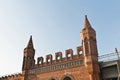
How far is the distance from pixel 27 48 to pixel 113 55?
482 inches

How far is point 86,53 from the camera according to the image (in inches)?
831

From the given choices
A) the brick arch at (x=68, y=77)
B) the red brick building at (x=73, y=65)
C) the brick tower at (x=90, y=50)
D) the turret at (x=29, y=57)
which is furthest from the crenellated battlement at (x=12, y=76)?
the brick tower at (x=90, y=50)

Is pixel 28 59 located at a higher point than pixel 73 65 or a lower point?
higher

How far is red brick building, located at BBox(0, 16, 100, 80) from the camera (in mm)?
20531

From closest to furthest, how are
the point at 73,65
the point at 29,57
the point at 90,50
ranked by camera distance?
the point at 90,50 < the point at 73,65 < the point at 29,57

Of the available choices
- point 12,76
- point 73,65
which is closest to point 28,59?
point 12,76

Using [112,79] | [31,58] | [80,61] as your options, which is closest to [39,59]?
[31,58]

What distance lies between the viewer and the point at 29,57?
2666 cm

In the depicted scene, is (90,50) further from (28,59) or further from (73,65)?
(28,59)

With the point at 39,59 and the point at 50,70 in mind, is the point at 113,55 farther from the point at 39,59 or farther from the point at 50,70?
the point at 39,59

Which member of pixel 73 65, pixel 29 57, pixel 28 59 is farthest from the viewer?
pixel 29 57

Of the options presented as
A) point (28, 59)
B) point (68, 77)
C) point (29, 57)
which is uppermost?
point (29, 57)

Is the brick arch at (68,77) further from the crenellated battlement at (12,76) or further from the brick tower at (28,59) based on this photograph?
the crenellated battlement at (12,76)

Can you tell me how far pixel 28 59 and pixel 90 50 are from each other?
945 cm
